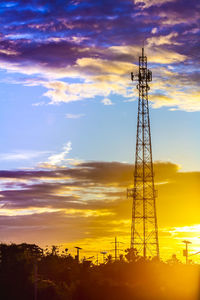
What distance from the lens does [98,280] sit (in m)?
83.4

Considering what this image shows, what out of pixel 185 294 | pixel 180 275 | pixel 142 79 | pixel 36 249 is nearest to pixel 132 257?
pixel 180 275

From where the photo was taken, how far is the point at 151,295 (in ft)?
265

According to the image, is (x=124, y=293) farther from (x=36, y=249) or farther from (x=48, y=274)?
(x=36, y=249)

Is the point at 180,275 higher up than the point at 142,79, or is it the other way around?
the point at 142,79

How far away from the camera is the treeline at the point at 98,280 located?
80.6 m

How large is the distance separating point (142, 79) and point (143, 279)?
111ft

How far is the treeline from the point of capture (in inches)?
3174

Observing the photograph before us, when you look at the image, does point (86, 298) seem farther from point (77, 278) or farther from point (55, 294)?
point (77, 278)

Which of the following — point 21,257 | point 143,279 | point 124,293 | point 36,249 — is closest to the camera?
point 124,293

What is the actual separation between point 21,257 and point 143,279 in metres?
21.9

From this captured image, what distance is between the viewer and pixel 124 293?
7994 cm

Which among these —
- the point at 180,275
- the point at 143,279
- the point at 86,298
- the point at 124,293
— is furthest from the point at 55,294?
the point at 180,275

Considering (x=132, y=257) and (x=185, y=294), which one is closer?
(x=185, y=294)

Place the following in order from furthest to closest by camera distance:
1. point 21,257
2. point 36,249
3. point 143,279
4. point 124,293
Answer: point 36,249 < point 21,257 < point 143,279 < point 124,293
